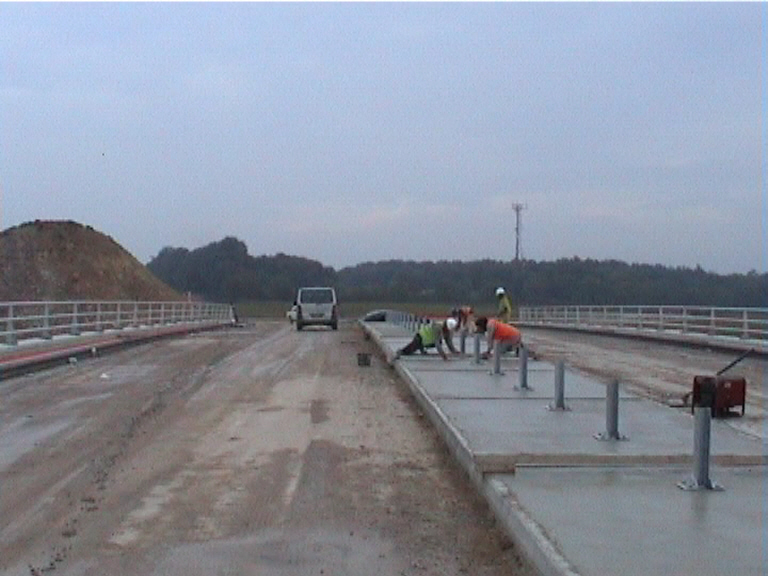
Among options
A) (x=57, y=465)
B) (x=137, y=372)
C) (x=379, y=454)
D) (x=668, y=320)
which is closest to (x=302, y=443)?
(x=379, y=454)

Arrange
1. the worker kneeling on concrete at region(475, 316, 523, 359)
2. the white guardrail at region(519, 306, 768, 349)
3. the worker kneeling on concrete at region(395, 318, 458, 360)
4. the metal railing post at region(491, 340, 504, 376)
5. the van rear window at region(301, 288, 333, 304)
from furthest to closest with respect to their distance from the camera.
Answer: the van rear window at region(301, 288, 333, 304), the white guardrail at region(519, 306, 768, 349), the worker kneeling on concrete at region(395, 318, 458, 360), the worker kneeling on concrete at region(475, 316, 523, 359), the metal railing post at region(491, 340, 504, 376)

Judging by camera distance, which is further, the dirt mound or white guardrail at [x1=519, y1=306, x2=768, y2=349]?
the dirt mound

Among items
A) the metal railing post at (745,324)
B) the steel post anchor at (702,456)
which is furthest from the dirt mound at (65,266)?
the steel post anchor at (702,456)

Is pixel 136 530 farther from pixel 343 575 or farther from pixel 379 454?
pixel 379 454

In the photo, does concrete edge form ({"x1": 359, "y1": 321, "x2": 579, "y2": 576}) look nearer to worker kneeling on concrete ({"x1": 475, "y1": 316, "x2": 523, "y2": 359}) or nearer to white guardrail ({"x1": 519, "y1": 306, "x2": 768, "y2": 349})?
worker kneeling on concrete ({"x1": 475, "y1": 316, "x2": 523, "y2": 359})

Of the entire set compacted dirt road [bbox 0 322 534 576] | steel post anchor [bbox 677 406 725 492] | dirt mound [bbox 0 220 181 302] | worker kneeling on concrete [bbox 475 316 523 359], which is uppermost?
dirt mound [bbox 0 220 181 302]

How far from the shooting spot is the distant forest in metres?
65.1

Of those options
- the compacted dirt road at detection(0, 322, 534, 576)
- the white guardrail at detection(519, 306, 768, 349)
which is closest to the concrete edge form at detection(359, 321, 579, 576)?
the compacted dirt road at detection(0, 322, 534, 576)

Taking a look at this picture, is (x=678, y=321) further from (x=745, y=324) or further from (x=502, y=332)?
(x=502, y=332)

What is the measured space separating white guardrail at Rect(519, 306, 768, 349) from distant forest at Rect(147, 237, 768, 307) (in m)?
A: 4.08

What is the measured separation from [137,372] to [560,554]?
16736 mm

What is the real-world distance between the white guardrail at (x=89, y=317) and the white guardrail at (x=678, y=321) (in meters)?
18.5

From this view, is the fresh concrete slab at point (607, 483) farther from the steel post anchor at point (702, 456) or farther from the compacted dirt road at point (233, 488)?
the compacted dirt road at point (233, 488)

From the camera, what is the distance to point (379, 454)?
11328 mm
